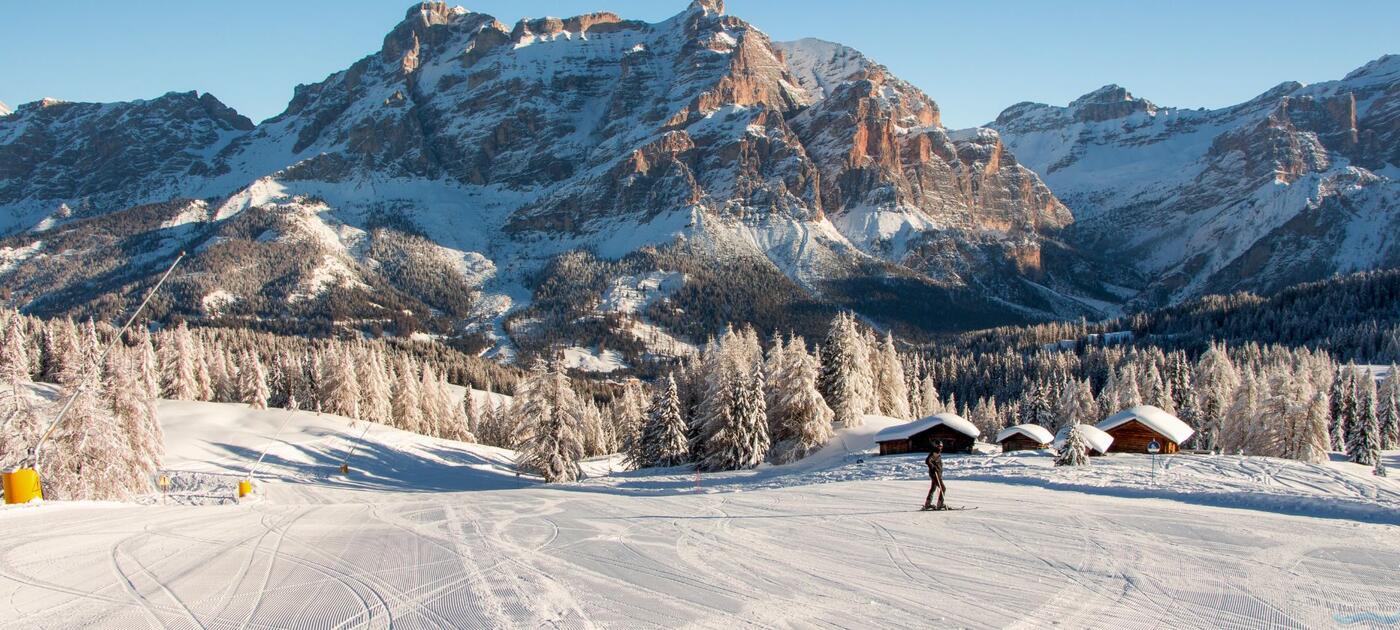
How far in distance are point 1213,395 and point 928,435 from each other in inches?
1805

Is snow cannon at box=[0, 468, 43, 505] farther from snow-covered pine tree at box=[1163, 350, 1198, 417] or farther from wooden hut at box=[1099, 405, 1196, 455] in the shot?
snow-covered pine tree at box=[1163, 350, 1198, 417]

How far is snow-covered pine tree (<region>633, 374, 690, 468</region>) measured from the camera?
55.0 meters

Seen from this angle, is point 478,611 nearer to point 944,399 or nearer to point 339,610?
point 339,610

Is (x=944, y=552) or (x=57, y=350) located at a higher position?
(x=57, y=350)

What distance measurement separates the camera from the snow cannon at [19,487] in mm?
15289

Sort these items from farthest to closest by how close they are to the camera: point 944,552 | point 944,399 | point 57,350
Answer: point 944,399 < point 57,350 < point 944,552

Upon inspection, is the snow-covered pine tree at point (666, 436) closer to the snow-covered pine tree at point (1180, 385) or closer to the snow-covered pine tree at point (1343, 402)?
the snow-covered pine tree at point (1180, 385)

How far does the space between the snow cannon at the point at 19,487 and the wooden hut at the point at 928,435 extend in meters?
37.2

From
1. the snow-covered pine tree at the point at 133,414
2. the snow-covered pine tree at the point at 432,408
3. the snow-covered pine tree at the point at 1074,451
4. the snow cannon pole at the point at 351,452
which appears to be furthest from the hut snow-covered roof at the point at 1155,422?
the snow-covered pine tree at the point at 432,408

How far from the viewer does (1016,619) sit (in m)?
8.32

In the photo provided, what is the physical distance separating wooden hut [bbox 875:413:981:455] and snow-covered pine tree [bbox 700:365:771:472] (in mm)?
6876

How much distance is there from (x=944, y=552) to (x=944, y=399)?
13894cm

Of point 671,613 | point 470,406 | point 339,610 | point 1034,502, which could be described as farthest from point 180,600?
point 470,406

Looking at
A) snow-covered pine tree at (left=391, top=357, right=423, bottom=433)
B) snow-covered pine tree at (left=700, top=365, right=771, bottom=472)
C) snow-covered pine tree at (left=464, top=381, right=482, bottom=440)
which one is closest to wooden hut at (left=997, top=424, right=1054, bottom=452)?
snow-covered pine tree at (left=700, top=365, right=771, bottom=472)
